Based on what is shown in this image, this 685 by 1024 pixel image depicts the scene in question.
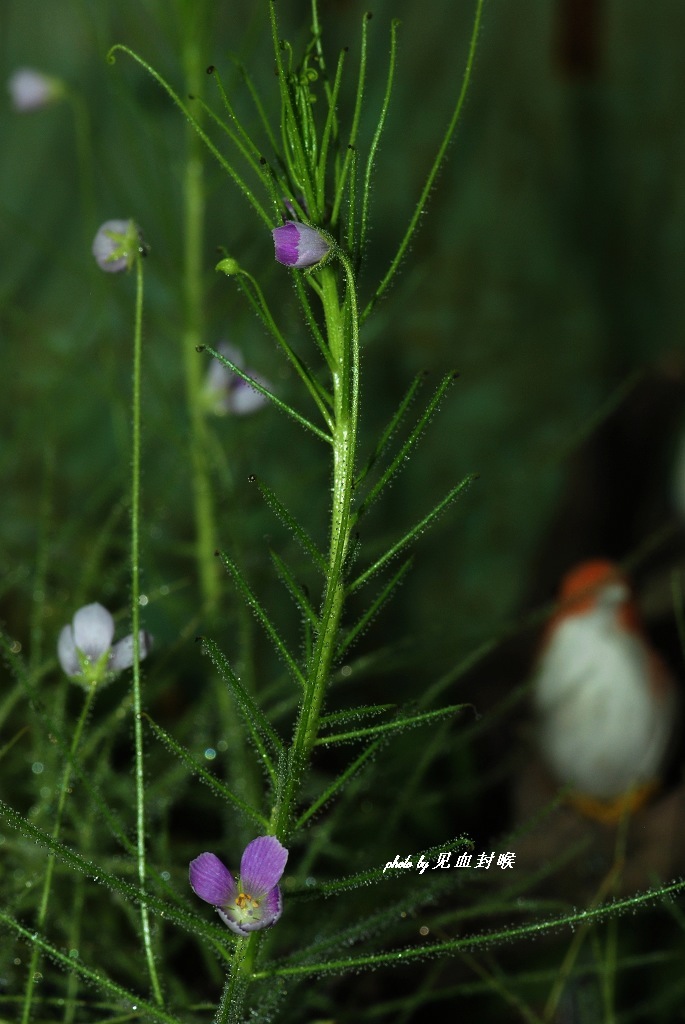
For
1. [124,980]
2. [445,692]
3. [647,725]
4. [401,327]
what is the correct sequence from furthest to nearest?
[401,327], [445,692], [647,725], [124,980]

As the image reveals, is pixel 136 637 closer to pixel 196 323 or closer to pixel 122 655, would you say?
pixel 122 655

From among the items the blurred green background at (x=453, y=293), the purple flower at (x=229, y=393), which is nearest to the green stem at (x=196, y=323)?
the purple flower at (x=229, y=393)

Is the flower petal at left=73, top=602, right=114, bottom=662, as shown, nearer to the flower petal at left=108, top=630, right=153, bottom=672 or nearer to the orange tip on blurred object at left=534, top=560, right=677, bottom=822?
the flower petal at left=108, top=630, right=153, bottom=672

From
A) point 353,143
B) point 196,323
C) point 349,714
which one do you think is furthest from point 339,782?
point 196,323

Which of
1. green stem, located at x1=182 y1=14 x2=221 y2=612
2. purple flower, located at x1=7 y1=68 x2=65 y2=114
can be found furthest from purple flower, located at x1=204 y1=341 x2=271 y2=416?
purple flower, located at x1=7 y1=68 x2=65 y2=114

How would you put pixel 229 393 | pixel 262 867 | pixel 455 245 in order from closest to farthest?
1. pixel 262 867
2. pixel 229 393
3. pixel 455 245

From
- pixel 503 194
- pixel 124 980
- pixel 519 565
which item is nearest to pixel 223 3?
pixel 503 194

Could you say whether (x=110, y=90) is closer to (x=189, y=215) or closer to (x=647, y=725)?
(x=189, y=215)

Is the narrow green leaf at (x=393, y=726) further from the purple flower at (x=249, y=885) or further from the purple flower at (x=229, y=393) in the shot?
the purple flower at (x=229, y=393)

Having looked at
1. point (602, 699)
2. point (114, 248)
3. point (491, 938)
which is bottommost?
point (602, 699)
